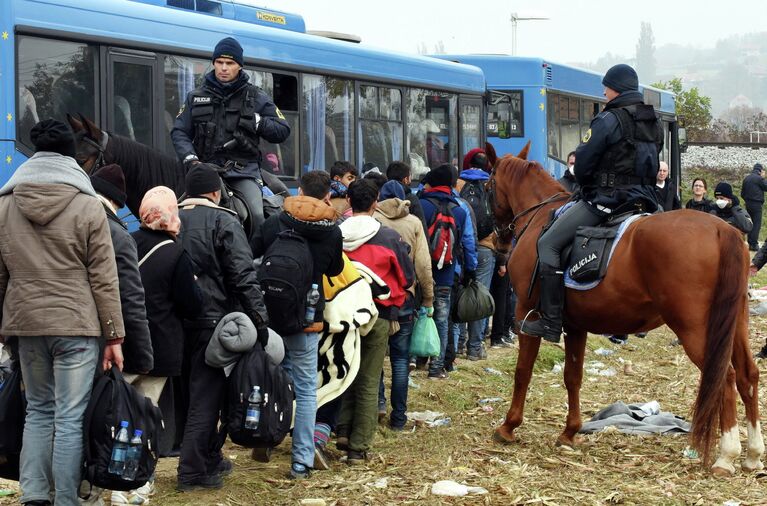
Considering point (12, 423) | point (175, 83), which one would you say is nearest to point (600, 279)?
point (12, 423)

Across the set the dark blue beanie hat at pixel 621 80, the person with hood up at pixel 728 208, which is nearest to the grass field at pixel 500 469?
the dark blue beanie hat at pixel 621 80

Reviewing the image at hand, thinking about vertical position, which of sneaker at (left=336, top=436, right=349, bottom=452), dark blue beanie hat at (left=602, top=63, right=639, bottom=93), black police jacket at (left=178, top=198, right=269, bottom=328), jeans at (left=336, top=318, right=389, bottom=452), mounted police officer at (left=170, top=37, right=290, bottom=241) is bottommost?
sneaker at (left=336, top=436, right=349, bottom=452)

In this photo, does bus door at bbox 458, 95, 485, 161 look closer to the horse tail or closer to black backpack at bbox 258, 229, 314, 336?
the horse tail

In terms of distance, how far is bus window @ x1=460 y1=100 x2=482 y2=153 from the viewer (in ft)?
56.7

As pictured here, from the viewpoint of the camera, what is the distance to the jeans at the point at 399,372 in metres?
8.84

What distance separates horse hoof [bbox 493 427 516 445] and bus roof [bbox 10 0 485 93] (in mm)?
5202

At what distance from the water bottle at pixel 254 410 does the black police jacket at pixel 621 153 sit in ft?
9.95

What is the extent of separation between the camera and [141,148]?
8.16m

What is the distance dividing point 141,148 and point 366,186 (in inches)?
66.2

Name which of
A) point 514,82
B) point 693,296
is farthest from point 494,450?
point 514,82

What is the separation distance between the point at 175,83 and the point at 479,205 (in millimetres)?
3492

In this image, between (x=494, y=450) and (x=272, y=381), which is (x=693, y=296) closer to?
(x=494, y=450)

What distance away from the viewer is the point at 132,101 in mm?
10773

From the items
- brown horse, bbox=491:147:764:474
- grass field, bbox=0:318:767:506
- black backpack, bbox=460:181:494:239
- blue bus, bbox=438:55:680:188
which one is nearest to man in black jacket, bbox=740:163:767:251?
blue bus, bbox=438:55:680:188
